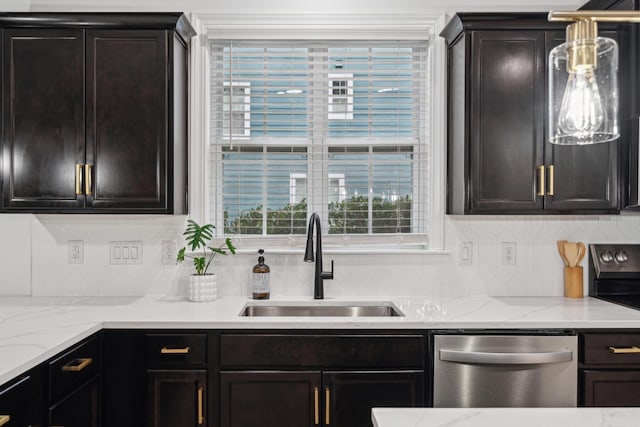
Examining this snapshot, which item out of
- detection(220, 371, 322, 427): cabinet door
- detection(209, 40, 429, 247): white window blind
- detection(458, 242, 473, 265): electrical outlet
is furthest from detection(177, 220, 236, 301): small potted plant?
detection(458, 242, 473, 265): electrical outlet

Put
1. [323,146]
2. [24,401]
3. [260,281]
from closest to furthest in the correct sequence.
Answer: [24,401] < [260,281] < [323,146]

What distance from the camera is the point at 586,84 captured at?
2.15ft

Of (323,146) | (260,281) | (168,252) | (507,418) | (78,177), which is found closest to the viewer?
(507,418)

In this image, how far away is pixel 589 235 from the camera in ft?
8.85

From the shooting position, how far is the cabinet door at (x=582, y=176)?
2.38 metres

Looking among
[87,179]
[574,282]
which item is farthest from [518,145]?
[87,179]

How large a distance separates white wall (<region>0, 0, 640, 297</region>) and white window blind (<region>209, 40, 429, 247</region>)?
0.61 feet

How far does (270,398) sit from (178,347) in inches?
17.3

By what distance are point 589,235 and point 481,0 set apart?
1.43 m

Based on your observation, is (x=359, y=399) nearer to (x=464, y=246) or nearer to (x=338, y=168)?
(x=464, y=246)

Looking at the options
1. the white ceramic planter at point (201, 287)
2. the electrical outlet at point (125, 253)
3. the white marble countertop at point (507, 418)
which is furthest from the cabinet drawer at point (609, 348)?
the electrical outlet at point (125, 253)

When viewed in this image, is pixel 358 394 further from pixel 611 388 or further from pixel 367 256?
pixel 611 388

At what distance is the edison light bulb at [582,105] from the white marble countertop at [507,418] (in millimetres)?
587

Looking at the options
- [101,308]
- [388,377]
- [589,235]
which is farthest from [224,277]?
[589,235]
